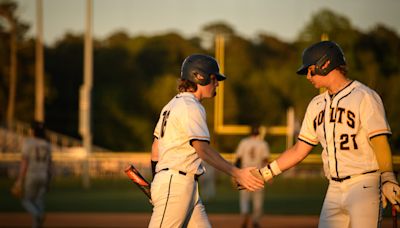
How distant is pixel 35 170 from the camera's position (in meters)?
18.0

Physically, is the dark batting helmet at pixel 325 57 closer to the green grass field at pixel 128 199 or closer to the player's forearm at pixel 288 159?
the player's forearm at pixel 288 159

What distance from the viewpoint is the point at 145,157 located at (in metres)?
47.1

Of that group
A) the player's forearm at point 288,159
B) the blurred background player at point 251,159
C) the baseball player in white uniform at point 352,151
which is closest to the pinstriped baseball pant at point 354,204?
the baseball player in white uniform at point 352,151

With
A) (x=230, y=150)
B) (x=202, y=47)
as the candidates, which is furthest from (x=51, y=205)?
(x=202, y=47)

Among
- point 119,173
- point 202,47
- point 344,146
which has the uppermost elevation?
point 202,47

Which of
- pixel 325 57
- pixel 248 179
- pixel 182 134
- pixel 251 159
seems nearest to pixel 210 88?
pixel 182 134

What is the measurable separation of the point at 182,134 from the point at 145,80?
71843 millimetres

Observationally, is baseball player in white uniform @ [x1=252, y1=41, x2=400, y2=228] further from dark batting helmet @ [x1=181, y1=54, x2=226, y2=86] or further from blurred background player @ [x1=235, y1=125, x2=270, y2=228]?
blurred background player @ [x1=235, y1=125, x2=270, y2=228]

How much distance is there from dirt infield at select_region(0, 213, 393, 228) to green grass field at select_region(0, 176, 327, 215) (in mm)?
2467

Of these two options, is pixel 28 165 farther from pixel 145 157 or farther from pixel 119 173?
pixel 119 173

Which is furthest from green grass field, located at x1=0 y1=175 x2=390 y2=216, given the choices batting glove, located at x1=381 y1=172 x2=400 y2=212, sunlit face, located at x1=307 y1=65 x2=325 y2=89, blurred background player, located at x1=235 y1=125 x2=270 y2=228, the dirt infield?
batting glove, located at x1=381 y1=172 x2=400 y2=212

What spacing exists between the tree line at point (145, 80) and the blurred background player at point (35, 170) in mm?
40628

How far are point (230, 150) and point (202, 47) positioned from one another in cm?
1305

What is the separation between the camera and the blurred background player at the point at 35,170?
1797 centimetres
